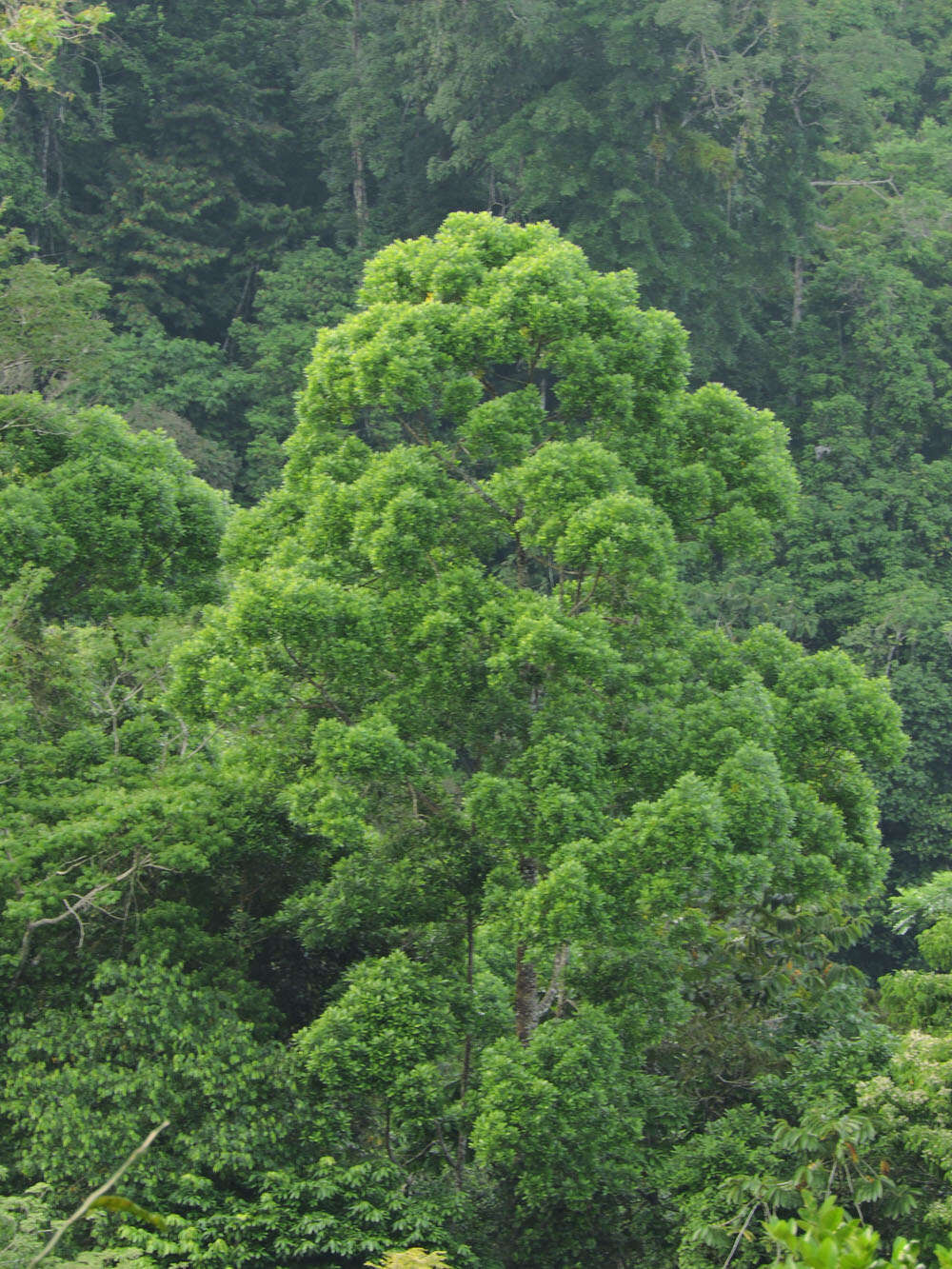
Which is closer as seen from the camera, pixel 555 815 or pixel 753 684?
pixel 555 815

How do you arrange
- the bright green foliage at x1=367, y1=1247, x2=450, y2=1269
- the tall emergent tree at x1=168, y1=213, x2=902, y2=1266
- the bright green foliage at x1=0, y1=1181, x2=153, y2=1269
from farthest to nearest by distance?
the tall emergent tree at x1=168, y1=213, x2=902, y2=1266
the bright green foliage at x1=367, y1=1247, x2=450, y2=1269
the bright green foliage at x1=0, y1=1181, x2=153, y2=1269

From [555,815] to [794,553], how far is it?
62.0 feet

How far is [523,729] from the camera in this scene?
1184 centimetres

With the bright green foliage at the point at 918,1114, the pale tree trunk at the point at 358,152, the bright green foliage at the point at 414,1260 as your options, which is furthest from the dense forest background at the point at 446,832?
the pale tree trunk at the point at 358,152

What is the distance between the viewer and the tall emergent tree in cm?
1090

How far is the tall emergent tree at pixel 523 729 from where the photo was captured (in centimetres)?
1090

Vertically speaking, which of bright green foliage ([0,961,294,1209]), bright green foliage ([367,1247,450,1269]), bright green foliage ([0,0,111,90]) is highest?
bright green foliage ([0,0,111,90])

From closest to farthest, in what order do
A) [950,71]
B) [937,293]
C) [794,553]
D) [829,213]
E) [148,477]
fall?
[148,477] → [794,553] → [937,293] → [829,213] → [950,71]

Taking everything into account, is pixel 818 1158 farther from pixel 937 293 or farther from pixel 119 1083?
pixel 937 293

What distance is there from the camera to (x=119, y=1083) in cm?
1037

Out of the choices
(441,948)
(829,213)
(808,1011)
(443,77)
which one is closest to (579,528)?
(441,948)

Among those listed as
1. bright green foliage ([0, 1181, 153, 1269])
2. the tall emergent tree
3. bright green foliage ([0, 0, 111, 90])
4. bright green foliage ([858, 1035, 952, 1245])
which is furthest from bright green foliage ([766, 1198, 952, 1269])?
bright green foliage ([0, 0, 111, 90])

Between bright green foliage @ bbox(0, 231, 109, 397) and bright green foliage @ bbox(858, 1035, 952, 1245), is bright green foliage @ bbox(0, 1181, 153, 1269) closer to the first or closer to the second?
bright green foliage @ bbox(858, 1035, 952, 1245)

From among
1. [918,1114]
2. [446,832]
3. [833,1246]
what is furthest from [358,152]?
[833,1246]
